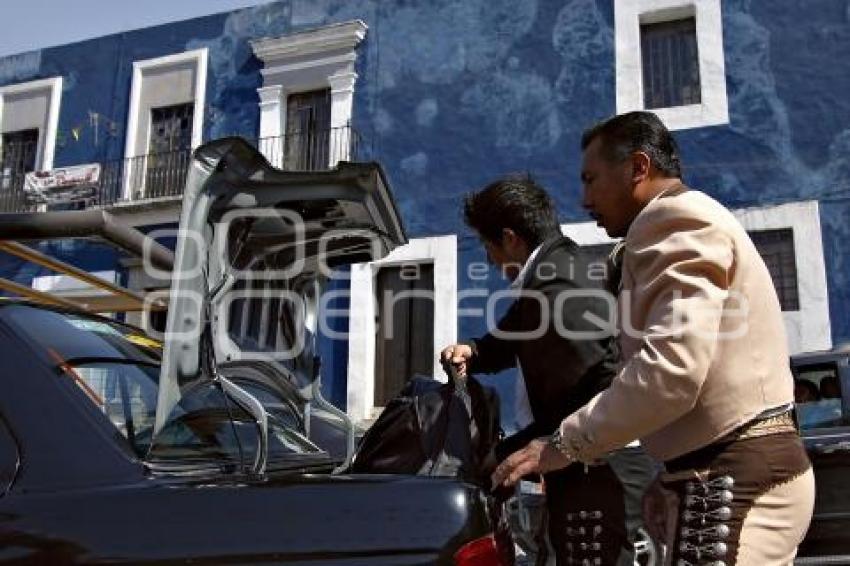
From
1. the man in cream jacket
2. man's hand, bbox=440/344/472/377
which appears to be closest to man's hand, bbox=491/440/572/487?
the man in cream jacket

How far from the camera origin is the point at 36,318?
2293mm

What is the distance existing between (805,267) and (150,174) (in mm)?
9858

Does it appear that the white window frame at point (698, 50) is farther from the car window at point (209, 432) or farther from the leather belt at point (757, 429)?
the leather belt at point (757, 429)

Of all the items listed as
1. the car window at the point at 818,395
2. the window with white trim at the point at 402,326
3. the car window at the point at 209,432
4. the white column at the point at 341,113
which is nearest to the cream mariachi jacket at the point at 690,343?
the car window at the point at 209,432

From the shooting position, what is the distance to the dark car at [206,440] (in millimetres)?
1729

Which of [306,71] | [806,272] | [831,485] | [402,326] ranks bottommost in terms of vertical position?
[831,485]

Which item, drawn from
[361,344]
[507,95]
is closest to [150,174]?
[361,344]

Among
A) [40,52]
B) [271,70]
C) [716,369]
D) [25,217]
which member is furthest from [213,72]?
[716,369]

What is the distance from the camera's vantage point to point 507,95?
12000 millimetres

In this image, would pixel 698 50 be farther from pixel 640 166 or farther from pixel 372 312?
pixel 640 166

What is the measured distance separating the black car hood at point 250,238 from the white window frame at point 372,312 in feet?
26.0

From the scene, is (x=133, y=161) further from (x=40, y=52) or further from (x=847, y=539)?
(x=847, y=539)

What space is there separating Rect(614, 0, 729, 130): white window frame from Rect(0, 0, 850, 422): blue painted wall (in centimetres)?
13

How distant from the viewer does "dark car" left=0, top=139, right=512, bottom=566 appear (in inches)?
68.1
